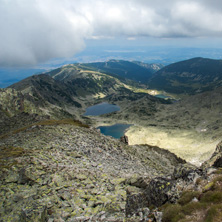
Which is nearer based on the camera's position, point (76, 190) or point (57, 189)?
point (57, 189)

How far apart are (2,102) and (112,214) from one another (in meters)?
198

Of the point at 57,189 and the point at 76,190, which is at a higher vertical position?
the point at 57,189

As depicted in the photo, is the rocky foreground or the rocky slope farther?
the rocky slope

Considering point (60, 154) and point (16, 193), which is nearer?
point (16, 193)

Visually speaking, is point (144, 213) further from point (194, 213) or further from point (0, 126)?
point (0, 126)

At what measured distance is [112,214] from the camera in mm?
19656

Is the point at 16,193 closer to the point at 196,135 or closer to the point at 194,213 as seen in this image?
the point at 194,213

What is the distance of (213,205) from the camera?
1445cm

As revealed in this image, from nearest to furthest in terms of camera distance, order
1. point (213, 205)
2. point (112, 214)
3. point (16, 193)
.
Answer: point (213, 205), point (112, 214), point (16, 193)

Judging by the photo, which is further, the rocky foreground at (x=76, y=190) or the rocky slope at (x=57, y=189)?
the rocky slope at (x=57, y=189)

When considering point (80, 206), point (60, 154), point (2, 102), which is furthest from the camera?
point (2, 102)

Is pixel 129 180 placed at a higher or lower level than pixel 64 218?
lower

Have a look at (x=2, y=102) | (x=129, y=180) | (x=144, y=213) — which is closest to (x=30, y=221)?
(x=144, y=213)

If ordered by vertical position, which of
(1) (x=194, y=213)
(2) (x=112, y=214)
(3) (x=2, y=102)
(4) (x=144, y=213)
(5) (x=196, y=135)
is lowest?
(5) (x=196, y=135)
